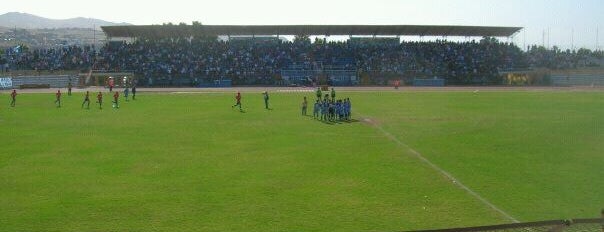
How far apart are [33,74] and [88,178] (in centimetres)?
6555

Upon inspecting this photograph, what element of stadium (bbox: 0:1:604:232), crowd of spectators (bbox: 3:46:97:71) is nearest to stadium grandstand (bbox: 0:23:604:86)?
crowd of spectators (bbox: 3:46:97:71)

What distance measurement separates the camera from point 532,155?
2445 cm

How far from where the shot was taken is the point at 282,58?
89500mm

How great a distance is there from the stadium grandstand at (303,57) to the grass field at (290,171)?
1759 inches

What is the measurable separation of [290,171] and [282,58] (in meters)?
69.2

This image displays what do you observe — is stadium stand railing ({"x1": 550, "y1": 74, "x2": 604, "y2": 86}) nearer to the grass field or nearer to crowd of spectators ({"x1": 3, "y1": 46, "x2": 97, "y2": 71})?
the grass field

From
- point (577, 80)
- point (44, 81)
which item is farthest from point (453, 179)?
point (577, 80)

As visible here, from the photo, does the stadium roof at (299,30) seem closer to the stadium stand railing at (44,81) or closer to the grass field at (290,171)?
the stadium stand railing at (44,81)

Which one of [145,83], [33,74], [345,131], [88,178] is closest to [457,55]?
[145,83]

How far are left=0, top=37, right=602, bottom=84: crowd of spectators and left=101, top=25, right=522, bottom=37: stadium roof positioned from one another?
1.40 m

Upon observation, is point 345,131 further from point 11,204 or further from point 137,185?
point 11,204

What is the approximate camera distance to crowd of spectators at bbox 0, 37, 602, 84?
84.4 meters

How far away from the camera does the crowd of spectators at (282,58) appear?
277ft

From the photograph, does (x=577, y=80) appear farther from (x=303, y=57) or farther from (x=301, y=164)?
(x=301, y=164)
